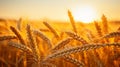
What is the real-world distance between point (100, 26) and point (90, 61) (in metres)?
0.17

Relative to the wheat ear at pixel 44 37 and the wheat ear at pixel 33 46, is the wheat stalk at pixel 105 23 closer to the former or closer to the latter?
the wheat ear at pixel 44 37

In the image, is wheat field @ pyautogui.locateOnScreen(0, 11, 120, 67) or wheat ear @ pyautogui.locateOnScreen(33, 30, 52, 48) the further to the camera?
wheat ear @ pyautogui.locateOnScreen(33, 30, 52, 48)

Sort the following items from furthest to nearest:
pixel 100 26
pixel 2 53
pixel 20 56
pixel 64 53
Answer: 1. pixel 2 53
2. pixel 20 56
3. pixel 100 26
4. pixel 64 53

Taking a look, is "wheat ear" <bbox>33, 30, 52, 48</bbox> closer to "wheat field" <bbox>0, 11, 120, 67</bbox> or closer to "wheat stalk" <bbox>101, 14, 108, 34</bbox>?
"wheat field" <bbox>0, 11, 120, 67</bbox>

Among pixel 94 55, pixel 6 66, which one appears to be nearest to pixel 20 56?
pixel 6 66

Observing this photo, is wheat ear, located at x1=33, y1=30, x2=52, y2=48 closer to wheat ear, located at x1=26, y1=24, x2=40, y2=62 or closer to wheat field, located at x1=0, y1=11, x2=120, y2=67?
wheat field, located at x1=0, y1=11, x2=120, y2=67

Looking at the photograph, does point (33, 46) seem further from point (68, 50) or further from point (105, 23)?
point (105, 23)

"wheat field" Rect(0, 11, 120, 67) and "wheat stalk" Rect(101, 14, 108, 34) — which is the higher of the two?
"wheat stalk" Rect(101, 14, 108, 34)

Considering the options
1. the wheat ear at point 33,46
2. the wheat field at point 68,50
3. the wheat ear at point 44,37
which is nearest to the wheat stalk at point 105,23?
the wheat field at point 68,50

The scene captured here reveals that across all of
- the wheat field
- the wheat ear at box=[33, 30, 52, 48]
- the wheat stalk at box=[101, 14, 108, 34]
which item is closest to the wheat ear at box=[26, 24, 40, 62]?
the wheat field

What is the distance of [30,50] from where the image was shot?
837 millimetres

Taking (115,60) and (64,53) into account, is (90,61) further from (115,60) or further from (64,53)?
(64,53)

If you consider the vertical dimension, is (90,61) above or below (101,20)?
below

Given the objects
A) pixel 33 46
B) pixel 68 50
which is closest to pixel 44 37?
pixel 33 46
